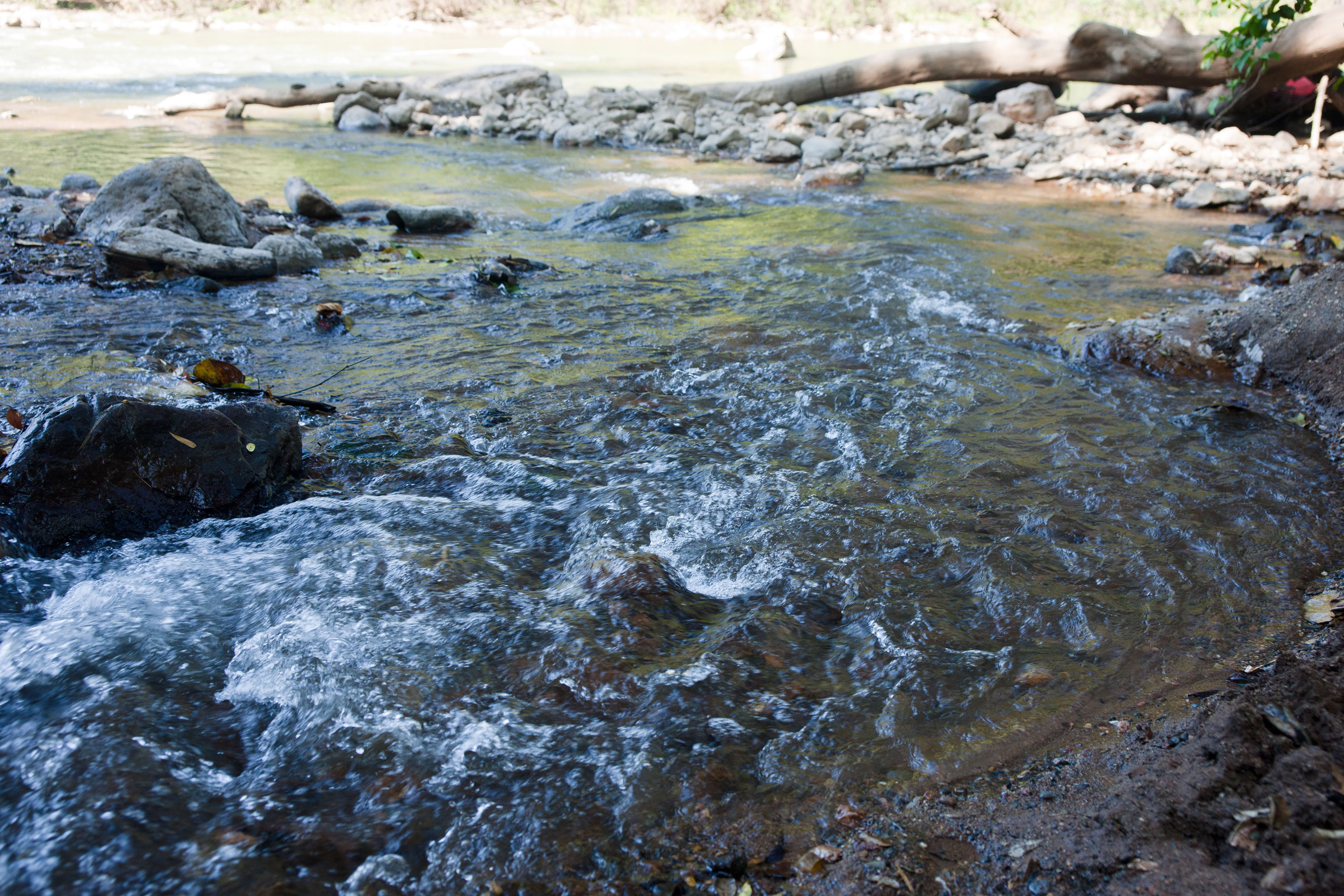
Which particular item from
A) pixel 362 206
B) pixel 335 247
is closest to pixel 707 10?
pixel 362 206

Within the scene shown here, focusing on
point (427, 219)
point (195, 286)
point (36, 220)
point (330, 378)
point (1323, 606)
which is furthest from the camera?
point (427, 219)

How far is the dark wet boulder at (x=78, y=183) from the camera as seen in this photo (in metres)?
7.60

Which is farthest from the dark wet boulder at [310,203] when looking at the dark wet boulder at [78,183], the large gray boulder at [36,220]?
the dark wet boulder at [78,183]

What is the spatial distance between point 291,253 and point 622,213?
3.02m

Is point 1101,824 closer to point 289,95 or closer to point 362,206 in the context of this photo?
point 362,206

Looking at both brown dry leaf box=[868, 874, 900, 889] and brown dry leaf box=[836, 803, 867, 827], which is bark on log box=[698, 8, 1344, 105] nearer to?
brown dry leaf box=[836, 803, 867, 827]

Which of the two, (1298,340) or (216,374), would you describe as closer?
(216,374)

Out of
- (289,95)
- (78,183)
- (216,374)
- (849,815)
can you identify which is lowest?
(849,815)

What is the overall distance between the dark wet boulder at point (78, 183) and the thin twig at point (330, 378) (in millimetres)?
5459

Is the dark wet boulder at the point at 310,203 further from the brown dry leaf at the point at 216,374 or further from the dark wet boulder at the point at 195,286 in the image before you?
the brown dry leaf at the point at 216,374

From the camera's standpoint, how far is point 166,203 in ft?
19.1

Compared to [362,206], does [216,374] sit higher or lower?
lower

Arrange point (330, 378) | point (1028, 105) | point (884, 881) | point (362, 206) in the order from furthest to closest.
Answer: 1. point (1028, 105)
2. point (362, 206)
3. point (330, 378)
4. point (884, 881)

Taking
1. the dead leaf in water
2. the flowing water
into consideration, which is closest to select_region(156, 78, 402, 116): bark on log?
the flowing water
